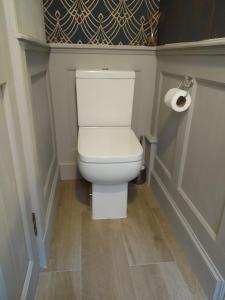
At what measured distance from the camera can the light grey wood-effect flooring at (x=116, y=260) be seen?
990mm

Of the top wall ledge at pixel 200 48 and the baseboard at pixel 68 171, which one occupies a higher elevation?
the top wall ledge at pixel 200 48

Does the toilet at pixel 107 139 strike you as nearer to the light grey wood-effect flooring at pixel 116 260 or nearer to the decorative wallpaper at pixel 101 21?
the light grey wood-effect flooring at pixel 116 260

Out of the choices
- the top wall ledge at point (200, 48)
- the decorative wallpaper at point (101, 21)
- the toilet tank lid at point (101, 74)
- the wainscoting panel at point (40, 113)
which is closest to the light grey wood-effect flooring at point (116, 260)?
the wainscoting panel at point (40, 113)

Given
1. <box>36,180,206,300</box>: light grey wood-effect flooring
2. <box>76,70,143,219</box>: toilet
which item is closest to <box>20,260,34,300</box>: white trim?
<box>36,180,206,300</box>: light grey wood-effect flooring

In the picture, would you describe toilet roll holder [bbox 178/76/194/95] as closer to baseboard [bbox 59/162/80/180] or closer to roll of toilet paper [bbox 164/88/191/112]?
roll of toilet paper [bbox 164/88/191/112]

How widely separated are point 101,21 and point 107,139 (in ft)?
2.73

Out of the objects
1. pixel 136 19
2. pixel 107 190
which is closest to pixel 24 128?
pixel 107 190

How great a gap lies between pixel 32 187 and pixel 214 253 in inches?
31.9

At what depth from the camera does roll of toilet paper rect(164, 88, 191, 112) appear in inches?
44.1

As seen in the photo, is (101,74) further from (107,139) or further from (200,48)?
(200,48)

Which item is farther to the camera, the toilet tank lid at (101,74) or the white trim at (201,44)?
the toilet tank lid at (101,74)

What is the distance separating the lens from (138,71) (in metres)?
1.62

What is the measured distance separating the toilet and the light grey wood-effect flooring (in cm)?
14

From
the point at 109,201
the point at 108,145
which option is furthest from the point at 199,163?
the point at 109,201
